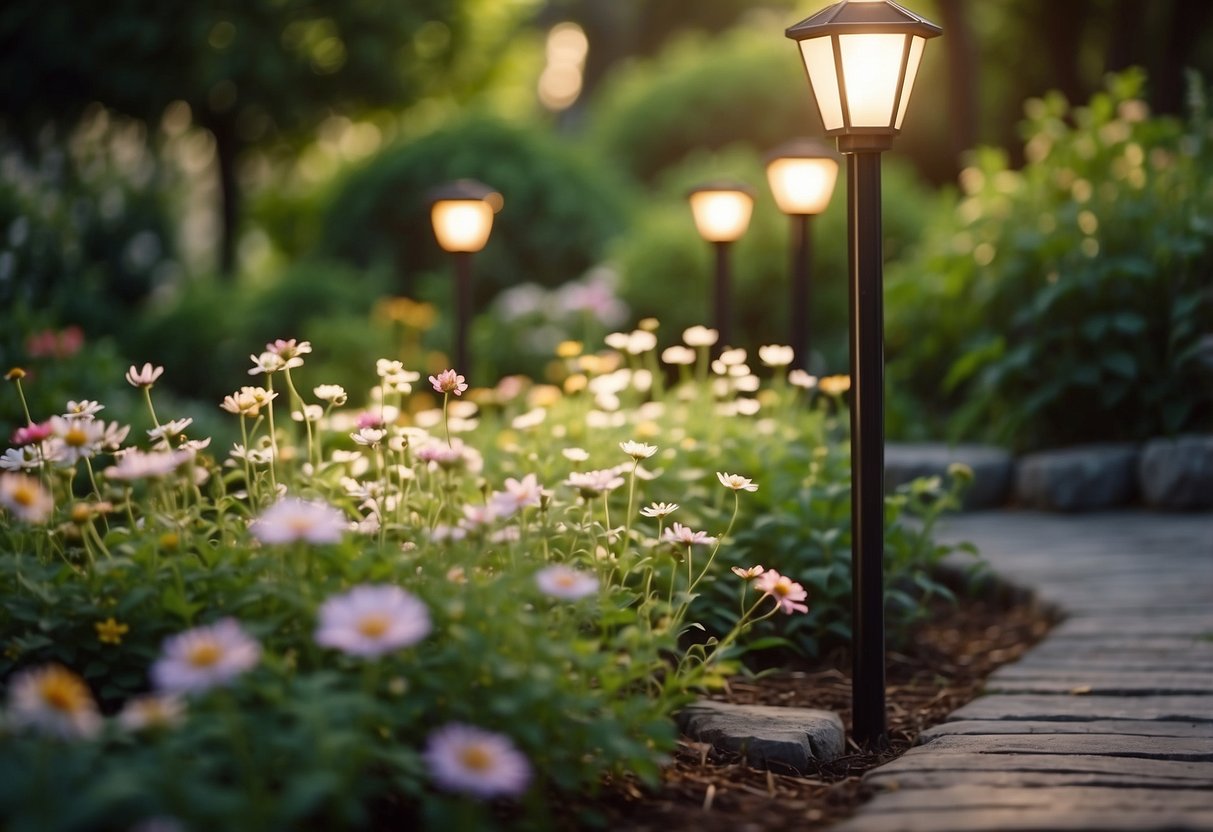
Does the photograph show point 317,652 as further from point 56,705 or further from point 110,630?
point 56,705

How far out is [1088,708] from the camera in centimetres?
325

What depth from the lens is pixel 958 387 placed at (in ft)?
25.3

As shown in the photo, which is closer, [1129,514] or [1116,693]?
[1116,693]

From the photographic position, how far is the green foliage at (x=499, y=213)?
40.2 ft

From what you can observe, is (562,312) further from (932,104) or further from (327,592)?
(932,104)

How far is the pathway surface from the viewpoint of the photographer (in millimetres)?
2330

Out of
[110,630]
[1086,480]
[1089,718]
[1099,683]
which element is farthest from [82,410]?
[1086,480]

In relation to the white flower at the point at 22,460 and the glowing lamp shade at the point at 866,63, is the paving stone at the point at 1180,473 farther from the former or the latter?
the white flower at the point at 22,460

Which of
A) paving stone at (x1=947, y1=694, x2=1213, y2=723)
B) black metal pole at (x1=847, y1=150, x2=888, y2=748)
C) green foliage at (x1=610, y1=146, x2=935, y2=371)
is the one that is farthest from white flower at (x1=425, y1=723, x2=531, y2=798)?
green foliage at (x1=610, y1=146, x2=935, y2=371)

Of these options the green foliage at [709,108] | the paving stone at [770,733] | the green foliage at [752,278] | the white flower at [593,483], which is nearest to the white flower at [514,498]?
the white flower at [593,483]

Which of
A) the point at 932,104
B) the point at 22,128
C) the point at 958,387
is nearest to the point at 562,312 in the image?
the point at 958,387

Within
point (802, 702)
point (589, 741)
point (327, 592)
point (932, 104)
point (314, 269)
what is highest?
point (932, 104)

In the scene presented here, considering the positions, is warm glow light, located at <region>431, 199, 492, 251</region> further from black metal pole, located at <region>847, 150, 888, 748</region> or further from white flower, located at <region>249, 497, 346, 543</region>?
white flower, located at <region>249, 497, 346, 543</region>

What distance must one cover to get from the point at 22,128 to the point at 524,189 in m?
8.86
